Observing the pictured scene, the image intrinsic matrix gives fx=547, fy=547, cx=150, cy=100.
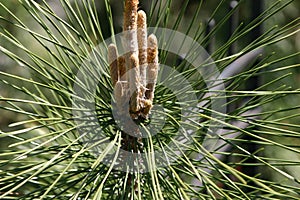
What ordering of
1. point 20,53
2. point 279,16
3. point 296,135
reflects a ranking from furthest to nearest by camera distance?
point 279,16 → point 20,53 → point 296,135

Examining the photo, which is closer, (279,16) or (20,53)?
(20,53)

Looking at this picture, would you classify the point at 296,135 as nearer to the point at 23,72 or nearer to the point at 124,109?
the point at 124,109

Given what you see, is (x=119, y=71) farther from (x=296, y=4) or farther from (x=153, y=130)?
(x=296, y=4)

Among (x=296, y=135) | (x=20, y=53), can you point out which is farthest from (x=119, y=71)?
(x=20, y=53)

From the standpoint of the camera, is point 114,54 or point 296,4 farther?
point 296,4

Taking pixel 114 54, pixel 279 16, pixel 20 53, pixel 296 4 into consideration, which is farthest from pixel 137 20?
pixel 296 4

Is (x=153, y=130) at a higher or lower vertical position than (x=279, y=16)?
lower

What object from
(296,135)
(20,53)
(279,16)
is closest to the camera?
(296,135)

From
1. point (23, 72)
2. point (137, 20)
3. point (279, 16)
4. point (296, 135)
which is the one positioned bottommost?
point (296, 135)

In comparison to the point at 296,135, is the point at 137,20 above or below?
above
